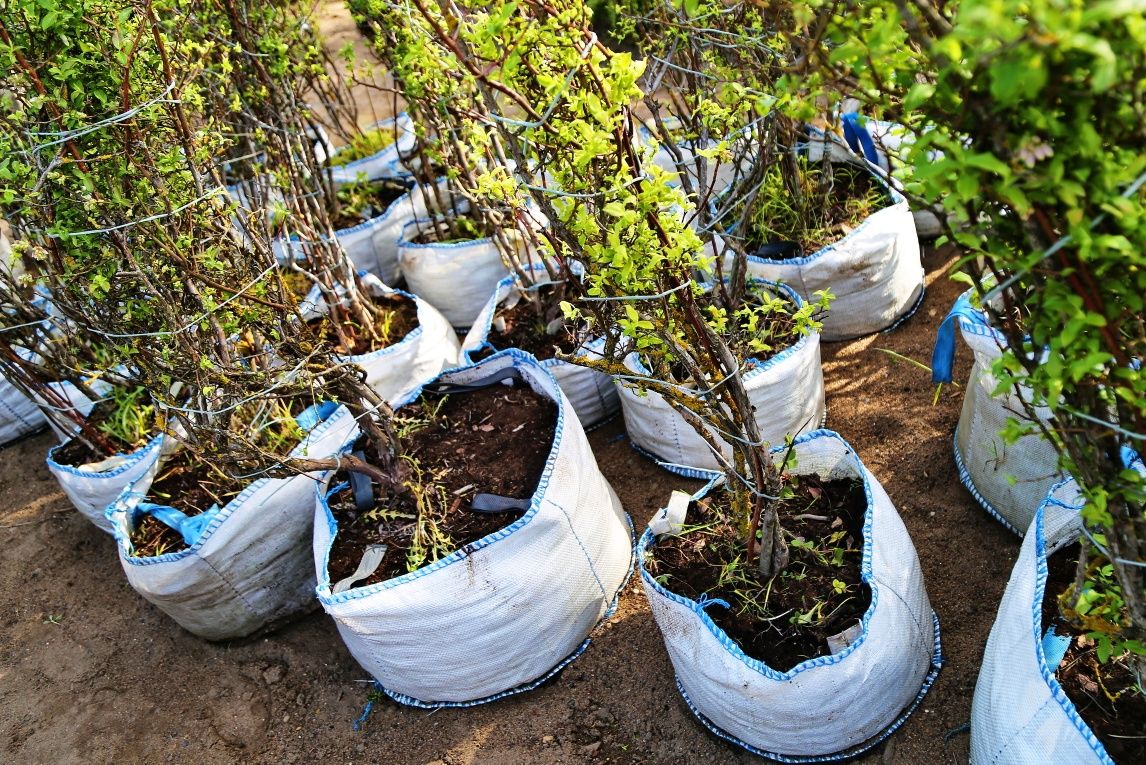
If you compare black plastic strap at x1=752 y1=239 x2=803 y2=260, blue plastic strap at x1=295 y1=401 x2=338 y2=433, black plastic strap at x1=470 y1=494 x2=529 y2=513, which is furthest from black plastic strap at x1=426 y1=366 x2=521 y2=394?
black plastic strap at x1=752 y1=239 x2=803 y2=260

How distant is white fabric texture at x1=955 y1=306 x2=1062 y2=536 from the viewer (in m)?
2.06

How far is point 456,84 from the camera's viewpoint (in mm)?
2537

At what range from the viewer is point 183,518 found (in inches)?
96.4

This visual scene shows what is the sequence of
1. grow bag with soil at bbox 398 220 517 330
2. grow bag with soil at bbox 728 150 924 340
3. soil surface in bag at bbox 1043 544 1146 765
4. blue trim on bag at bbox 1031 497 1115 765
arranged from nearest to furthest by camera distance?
1. blue trim on bag at bbox 1031 497 1115 765
2. soil surface in bag at bbox 1043 544 1146 765
3. grow bag with soil at bbox 728 150 924 340
4. grow bag with soil at bbox 398 220 517 330

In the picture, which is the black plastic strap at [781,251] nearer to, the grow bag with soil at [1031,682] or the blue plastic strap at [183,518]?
the grow bag with soil at [1031,682]

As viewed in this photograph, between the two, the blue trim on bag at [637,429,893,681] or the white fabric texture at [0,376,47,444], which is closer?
the blue trim on bag at [637,429,893,681]

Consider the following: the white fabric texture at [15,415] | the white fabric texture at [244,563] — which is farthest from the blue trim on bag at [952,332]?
the white fabric texture at [15,415]

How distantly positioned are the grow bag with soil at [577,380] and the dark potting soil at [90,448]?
1181 millimetres

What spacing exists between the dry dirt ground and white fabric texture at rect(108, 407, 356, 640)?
0.11 metres

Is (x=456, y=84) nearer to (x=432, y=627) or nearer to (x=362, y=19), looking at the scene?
(x=362, y=19)

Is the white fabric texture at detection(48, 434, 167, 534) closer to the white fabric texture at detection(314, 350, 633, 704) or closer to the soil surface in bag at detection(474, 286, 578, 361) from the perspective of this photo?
the white fabric texture at detection(314, 350, 633, 704)

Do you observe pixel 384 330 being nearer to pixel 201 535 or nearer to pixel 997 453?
pixel 201 535

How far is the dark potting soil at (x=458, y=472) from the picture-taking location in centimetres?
222

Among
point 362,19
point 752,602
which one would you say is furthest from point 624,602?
point 362,19
